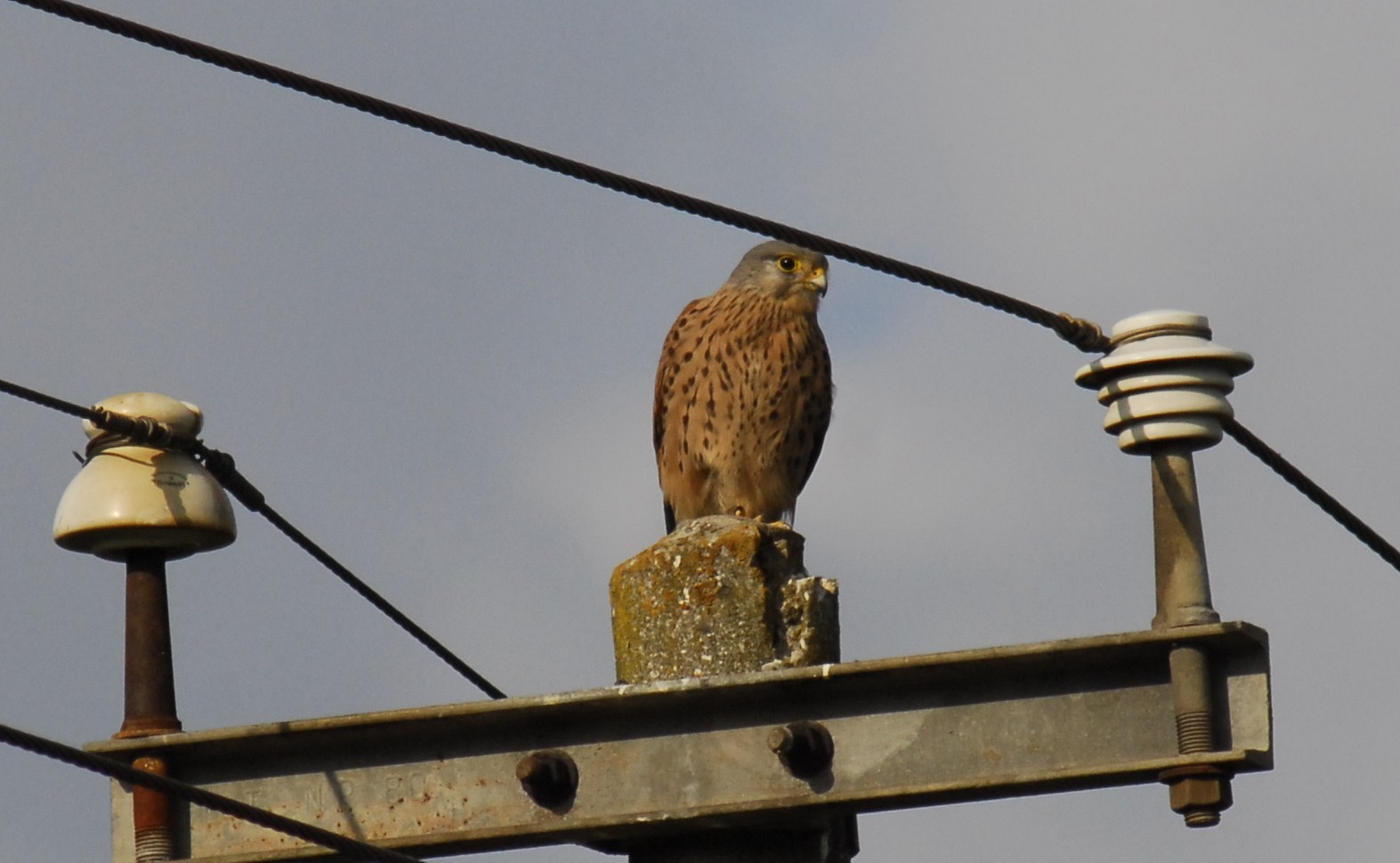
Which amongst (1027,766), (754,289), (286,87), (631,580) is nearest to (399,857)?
(631,580)

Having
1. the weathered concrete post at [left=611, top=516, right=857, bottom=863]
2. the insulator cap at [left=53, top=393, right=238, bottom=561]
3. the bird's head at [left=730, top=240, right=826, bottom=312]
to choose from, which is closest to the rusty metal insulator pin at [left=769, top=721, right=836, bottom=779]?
the weathered concrete post at [left=611, top=516, right=857, bottom=863]

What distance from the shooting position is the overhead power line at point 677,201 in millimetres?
4270

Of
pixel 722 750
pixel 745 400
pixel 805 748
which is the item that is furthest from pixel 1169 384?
pixel 745 400

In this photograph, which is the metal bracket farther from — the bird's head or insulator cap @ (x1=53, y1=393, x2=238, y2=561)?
the bird's head

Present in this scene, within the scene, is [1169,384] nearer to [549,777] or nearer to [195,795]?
[549,777]

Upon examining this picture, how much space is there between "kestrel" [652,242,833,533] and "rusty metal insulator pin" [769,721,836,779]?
136 inches

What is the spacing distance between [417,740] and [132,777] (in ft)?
2.74

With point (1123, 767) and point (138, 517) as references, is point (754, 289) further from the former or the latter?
point (1123, 767)

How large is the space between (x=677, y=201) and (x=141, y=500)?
1397mm

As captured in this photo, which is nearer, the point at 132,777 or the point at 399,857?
the point at 132,777

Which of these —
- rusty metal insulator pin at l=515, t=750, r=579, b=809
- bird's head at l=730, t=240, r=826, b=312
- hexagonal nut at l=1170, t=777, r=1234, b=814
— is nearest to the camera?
hexagonal nut at l=1170, t=777, r=1234, b=814

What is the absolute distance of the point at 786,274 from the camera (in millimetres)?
8414

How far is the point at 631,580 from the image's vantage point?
4.70 m

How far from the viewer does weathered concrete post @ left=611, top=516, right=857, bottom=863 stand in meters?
4.57
